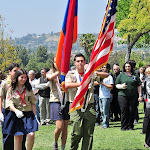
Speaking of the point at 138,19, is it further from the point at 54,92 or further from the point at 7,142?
the point at 7,142

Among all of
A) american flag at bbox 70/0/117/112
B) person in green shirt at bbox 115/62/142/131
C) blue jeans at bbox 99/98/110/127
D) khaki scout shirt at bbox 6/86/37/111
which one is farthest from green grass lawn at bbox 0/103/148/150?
american flag at bbox 70/0/117/112

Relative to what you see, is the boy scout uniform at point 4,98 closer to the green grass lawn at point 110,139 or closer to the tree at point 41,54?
the green grass lawn at point 110,139

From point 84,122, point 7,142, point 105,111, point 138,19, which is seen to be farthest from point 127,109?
point 138,19

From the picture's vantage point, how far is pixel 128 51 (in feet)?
112

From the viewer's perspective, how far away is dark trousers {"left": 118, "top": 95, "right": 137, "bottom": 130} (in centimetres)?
1086

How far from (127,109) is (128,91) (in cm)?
63

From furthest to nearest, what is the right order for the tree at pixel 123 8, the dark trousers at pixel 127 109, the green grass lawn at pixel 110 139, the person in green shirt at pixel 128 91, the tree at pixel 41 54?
the tree at pixel 41 54 < the tree at pixel 123 8 < the dark trousers at pixel 127 109 < the person in green shirt at pixel 128 91 < the green grass lawn at pixel 110 139

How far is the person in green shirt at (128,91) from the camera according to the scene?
422 inches

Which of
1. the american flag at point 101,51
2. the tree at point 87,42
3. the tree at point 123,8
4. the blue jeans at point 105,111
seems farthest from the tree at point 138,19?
the tree at point 87,42

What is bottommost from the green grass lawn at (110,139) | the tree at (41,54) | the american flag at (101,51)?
the tree at (41,54)

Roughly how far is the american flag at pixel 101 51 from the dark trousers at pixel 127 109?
452 centimetres

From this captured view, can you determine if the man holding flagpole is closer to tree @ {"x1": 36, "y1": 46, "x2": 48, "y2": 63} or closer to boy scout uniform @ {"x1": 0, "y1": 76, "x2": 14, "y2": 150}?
boy scout uniform @ {"x1": 0, "y1": 76, "x2": 14, "y2": 150}

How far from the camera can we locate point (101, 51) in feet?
21.4

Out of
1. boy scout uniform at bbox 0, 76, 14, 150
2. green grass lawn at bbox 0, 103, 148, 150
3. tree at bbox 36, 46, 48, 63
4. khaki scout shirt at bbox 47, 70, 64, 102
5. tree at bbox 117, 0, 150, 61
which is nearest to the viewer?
Result: boy scout uniform at bbox 0, 76, 14, 150
